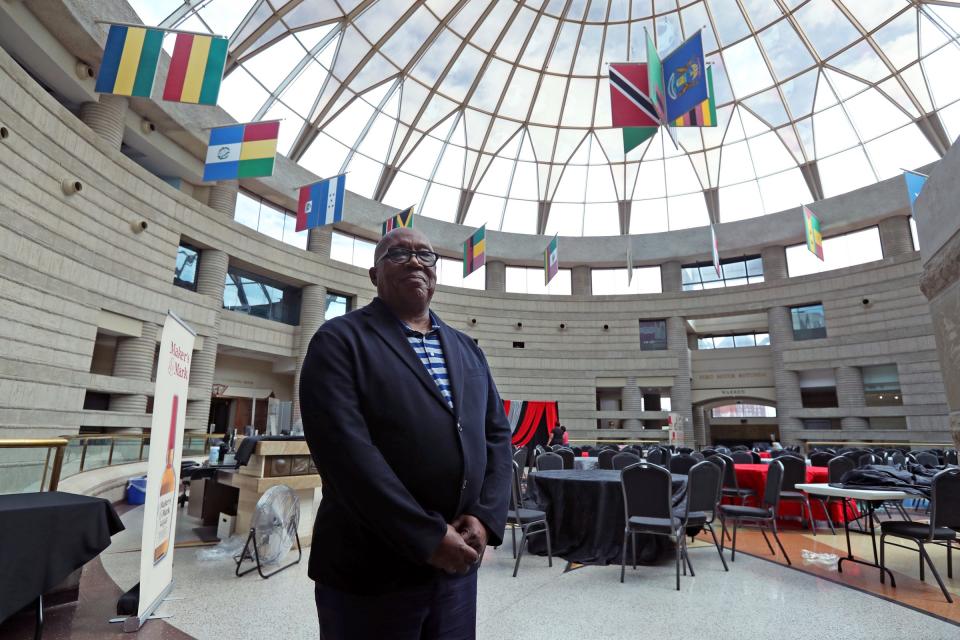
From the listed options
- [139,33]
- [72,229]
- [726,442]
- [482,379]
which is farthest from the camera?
[726,442]

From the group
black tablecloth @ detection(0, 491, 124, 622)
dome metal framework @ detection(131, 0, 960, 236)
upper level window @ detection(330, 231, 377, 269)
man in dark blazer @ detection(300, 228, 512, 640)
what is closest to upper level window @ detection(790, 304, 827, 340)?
dome metal framework @ detection(131, 0, 960, 236)

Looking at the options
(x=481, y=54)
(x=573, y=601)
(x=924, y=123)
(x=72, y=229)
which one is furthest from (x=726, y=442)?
(x=72, y=229)

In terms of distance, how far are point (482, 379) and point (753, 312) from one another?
2554 cm

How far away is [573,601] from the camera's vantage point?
3.83m

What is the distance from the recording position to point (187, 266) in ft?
52.9

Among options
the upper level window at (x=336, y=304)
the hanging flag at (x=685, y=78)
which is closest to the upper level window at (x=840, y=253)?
the hanging flag at (x=685, y=78)

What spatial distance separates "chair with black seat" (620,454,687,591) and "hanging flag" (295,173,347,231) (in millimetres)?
11497

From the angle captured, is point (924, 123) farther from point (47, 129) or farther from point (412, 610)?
point (47, 129)

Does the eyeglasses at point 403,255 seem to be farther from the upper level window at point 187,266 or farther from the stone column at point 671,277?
the stone column at point 671,277

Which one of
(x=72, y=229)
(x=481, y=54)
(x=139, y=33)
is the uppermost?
(x=481, y=54)

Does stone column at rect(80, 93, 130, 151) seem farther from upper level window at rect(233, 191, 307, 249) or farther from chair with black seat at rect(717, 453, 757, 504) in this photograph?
chair with black seat at rect(717, 453, 757, 504)

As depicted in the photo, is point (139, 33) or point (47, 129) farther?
point (47, 129)

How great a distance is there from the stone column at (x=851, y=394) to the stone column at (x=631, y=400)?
7910mm

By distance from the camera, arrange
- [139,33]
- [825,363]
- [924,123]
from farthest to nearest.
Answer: [825,363] → [924,123] → [139,33]
